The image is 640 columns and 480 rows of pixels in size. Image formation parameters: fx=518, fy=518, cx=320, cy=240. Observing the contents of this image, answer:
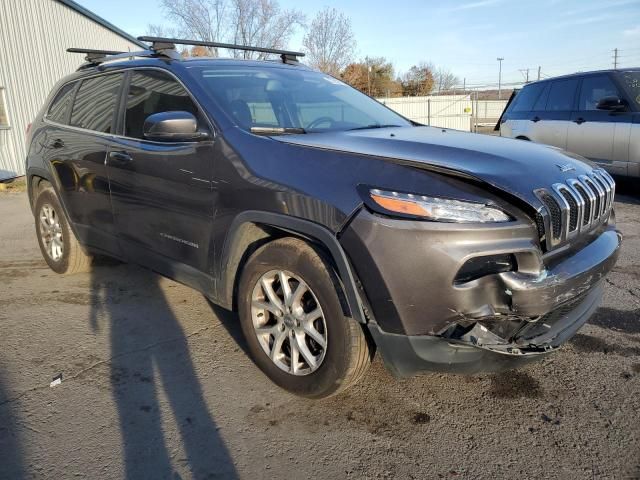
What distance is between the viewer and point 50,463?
2.32m

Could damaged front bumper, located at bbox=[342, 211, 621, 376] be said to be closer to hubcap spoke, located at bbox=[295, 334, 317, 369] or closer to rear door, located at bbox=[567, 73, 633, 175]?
hubcap spoke, located at bbox=[295, 334, 317, 369]

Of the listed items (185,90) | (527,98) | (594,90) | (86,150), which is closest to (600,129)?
(594,90)

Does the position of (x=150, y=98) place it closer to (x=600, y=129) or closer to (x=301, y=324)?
(x=301, y=324)

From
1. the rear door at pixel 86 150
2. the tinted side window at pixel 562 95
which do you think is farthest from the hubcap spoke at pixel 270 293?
the tinted side window at pixel 562 95

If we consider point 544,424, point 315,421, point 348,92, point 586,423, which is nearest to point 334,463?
point 315,421

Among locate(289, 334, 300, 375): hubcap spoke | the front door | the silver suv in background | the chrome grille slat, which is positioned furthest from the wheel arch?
the silver suv in background

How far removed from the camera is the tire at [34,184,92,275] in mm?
4645

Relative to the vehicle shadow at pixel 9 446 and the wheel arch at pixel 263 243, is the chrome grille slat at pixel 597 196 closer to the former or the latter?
the wheel arch at pixel 263 243

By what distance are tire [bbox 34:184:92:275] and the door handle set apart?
45.5 inches

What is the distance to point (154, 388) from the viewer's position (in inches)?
114

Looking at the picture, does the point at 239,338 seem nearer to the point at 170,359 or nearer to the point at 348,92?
the point at 170,359

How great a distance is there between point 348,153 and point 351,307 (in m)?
0.72

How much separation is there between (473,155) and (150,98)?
2.30m

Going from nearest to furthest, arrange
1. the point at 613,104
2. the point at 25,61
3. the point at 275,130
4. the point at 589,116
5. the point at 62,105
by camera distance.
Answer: the point at 275,130
the point at 62,105
the point at 613,104
the point at 589,116
the point at 25,61
